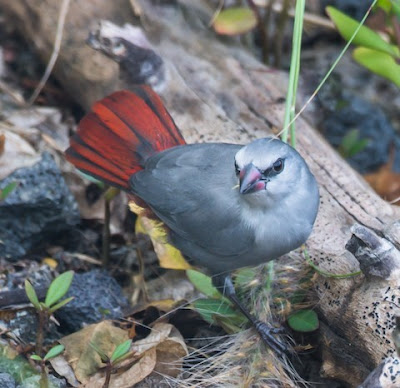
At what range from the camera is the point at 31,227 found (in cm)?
316

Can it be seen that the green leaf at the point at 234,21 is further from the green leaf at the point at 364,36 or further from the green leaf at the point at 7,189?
the green leaf at the point at 7,189

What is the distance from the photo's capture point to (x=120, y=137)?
3096 mm

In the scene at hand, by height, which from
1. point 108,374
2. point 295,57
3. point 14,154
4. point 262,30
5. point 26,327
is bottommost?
point 26,327

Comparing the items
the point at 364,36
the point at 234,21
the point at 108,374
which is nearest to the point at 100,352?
the point at 108,374

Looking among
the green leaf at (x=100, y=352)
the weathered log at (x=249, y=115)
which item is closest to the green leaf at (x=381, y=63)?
the weathered log at (x=249, y=115)

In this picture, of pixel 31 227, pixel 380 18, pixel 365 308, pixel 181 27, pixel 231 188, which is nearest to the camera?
pixel 365 308

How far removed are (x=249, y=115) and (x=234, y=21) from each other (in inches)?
23.9

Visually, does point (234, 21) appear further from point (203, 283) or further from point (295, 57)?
point (203, 283)

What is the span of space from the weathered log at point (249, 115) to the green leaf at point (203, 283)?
45 centimetres

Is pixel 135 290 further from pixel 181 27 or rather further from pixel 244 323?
pixel 181 27

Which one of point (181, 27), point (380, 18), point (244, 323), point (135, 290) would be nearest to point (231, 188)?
point (244, 323)

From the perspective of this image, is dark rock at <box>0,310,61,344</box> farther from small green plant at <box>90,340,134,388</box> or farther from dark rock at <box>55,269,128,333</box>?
small green plant at <box>90,340,134,388</box>

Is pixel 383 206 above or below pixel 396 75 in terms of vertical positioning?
below

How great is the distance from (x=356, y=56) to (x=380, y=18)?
1.21 m
